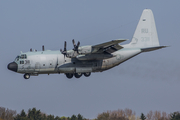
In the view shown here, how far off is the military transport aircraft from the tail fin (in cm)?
110

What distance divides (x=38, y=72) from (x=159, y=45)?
1242 cm

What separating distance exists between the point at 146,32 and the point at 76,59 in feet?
26.3

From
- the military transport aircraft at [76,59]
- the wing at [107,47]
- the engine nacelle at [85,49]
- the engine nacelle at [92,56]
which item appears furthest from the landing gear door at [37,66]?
the wing at [107,47]

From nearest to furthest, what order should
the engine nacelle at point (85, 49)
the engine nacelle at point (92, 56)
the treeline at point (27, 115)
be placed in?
the engine nacelle at point (85, 49), the engine nacelle at point (92, 56), the treeline at point (27, 115)

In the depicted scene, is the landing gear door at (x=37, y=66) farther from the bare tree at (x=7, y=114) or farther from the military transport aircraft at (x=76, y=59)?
the bare tree at (x=7, y=114)

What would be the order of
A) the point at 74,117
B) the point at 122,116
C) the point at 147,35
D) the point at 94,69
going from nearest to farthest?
the point at 94,69 → the point at 147,35 → the point at 122,116 → the point at 74,117

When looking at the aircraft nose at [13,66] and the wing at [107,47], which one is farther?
the aircraft nose at [13,66]

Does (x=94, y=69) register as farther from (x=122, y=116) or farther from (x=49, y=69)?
(x=122, y=116)

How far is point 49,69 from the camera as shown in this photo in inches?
1383

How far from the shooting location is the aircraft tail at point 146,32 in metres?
38.3

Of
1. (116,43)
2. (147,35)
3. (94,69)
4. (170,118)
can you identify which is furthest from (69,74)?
(170,118)

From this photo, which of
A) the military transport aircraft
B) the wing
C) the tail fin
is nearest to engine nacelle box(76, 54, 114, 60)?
the military transport aircraft

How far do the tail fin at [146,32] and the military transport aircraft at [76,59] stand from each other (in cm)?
110

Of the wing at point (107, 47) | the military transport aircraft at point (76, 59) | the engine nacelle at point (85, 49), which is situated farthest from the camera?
the military transport aircraft at point (76, 59)
